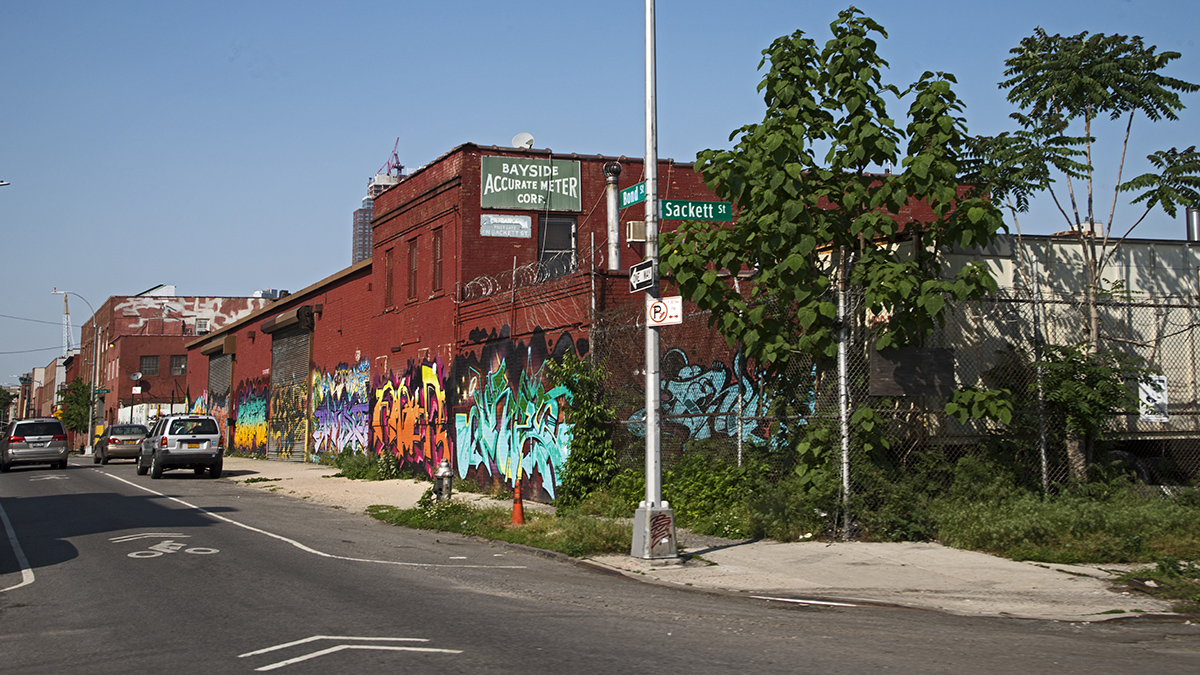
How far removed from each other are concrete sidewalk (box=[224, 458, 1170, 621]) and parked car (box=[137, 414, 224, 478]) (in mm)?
18805

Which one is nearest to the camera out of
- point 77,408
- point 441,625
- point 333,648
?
point 333,648

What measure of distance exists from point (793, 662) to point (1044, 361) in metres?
8.46

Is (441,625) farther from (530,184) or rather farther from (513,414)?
(530,184)

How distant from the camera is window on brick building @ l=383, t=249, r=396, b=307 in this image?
2780 centimetres

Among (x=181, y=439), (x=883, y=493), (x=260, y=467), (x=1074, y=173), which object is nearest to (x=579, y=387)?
(x=883, y=493)

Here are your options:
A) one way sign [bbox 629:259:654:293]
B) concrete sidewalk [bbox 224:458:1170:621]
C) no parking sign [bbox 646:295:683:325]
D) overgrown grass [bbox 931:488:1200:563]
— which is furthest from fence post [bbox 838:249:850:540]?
one way sign [bbox 629:259:654:293]

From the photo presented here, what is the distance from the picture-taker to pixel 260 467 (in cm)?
3338

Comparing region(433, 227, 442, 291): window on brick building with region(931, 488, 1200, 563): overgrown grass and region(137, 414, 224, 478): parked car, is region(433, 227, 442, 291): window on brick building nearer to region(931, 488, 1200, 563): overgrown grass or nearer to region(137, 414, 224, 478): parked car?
region(137, 414, 224, 478): parked car

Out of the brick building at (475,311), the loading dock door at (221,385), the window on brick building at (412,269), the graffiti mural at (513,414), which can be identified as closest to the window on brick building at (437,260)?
the brick building at (475,311)

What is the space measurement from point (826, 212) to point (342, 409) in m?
22.3

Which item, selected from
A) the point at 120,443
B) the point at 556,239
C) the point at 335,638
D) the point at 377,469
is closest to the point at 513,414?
the point at 556,239

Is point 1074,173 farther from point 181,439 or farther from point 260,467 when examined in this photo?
point 260,467

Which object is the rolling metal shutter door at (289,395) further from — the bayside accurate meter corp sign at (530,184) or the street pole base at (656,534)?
the street pole base at (656,534)

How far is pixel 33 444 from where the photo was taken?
3353 centimetres
